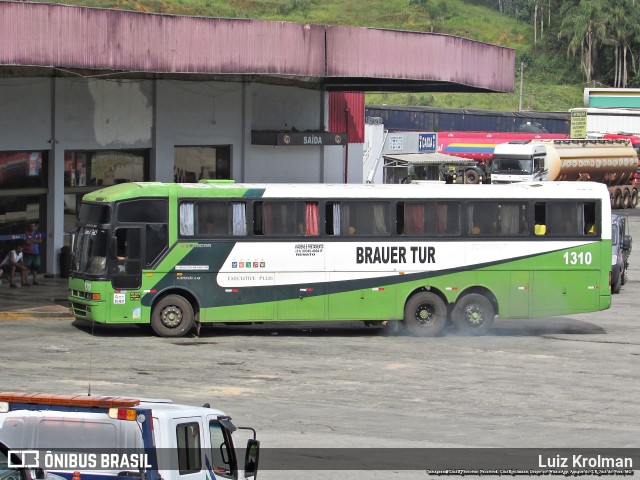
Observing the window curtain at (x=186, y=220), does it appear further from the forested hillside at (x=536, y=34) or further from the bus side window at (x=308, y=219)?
the forested hillside at (x=536, y=34)

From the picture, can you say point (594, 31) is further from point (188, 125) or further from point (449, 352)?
point (449, 352)

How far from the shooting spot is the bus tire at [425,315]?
1059 inches

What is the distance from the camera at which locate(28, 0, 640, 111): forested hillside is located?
11731 centimetres

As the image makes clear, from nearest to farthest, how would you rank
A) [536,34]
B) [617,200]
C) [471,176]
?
[617,200]
[471,176]
[536,34]

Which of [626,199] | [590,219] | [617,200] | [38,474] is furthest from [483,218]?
[626,199]

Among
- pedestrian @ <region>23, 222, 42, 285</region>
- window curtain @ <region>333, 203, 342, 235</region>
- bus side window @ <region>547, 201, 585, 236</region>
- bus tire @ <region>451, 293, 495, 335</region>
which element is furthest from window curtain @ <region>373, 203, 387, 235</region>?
pedestrian @ <region>23, 222, 42, 285</region>

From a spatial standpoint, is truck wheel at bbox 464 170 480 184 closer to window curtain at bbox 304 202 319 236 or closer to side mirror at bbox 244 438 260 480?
window curtain at bbox 304 202 319 236

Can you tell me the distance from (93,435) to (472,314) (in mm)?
19056

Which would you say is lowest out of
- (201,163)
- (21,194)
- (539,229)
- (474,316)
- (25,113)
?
(474,316)

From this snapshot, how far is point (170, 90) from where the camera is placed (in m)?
34.5

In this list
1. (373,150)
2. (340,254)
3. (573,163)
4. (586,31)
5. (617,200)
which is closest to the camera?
(340,254)

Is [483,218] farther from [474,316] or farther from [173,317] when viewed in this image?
[173,317]

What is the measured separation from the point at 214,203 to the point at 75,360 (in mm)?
5277

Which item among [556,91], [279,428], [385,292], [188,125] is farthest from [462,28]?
[279,428]
